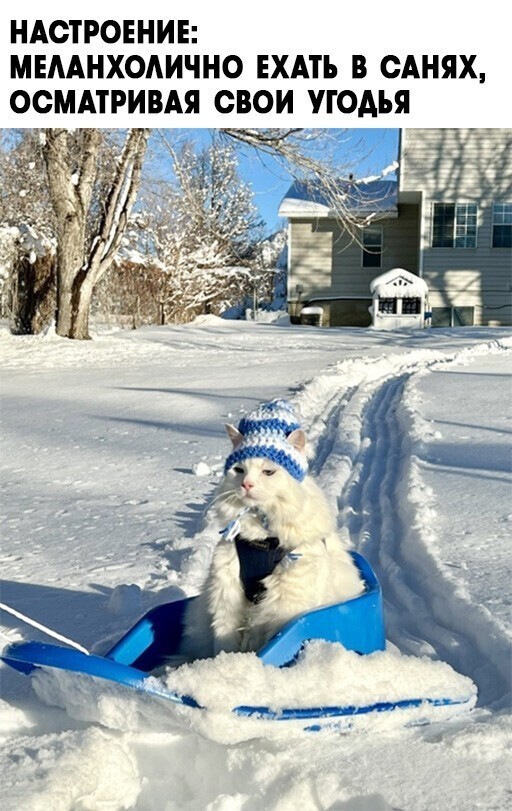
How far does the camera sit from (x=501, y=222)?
1053 inches

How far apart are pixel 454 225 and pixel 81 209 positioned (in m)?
13.0

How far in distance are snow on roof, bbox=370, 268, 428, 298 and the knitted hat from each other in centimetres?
2238

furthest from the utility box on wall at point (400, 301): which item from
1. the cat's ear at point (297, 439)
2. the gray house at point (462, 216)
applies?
the cat's ear at point (297, 439)

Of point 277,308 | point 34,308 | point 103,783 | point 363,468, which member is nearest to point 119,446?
point 363,468

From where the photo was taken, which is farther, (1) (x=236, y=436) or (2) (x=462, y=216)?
(2) (x=462, y=216)

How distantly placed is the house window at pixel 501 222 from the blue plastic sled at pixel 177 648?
24.8 m

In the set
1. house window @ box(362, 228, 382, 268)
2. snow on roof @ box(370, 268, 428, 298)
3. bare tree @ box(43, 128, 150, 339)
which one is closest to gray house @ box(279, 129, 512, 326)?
snow on roof @ box(370, 268, 428, 298)

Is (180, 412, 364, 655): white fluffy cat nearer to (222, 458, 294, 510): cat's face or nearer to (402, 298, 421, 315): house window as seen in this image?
(222, 458, 294, 510): cat's face

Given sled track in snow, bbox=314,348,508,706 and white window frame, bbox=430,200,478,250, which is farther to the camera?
white window frame, bbox=430,200,478,250

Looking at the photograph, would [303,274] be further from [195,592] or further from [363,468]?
[195,592]

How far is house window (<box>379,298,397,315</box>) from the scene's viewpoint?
25.6 meters

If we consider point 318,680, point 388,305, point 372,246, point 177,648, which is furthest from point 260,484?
point 372,246

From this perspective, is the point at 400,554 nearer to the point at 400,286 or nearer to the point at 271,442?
the point at 271,442

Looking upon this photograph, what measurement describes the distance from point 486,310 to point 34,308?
541 inches
